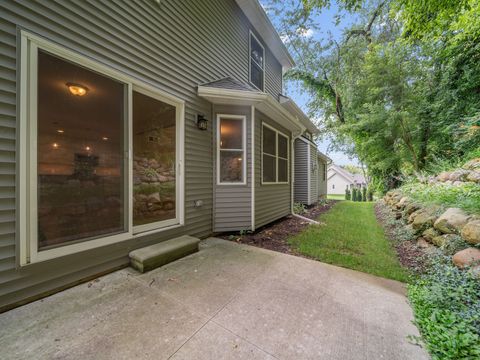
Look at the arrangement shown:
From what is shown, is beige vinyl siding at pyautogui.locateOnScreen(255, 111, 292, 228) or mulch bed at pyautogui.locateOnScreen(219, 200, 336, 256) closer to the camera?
mulch bed at pyautogui.locateOnScreen(219, 200, 336, 256)

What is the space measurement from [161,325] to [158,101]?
3055 millimetres

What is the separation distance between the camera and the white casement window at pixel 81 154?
1.93 m

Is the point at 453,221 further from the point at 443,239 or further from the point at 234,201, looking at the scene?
the point at 234,201

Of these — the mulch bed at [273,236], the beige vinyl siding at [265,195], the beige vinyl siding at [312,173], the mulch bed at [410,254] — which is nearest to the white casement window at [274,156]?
the beige vinyl siding at [265,195]

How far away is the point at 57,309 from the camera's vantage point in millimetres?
1832

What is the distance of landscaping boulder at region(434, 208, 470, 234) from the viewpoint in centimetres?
293

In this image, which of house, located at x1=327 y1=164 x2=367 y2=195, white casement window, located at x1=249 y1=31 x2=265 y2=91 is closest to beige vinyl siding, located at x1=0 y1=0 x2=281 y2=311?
white casement window, located at x1=249 y1=31 x2=265 y2=91

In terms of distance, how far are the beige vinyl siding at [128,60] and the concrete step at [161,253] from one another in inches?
5.7

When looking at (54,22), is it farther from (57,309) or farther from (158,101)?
(57,309)

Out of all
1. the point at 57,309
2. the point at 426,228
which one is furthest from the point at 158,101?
the point at 426,228

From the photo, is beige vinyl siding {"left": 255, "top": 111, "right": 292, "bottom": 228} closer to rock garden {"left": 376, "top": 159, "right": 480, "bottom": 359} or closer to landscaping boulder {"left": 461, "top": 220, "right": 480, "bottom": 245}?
rock garden {"left": 376, "top": 159, "right": 480, "bottom": 359}

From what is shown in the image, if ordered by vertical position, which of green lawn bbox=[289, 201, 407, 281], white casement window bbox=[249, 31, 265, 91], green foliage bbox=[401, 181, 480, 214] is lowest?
green lawn bbox=[289, 201, 407, 281]

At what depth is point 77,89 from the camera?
237 centimetres

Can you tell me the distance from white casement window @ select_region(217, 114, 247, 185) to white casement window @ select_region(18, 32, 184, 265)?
1.36 metres
